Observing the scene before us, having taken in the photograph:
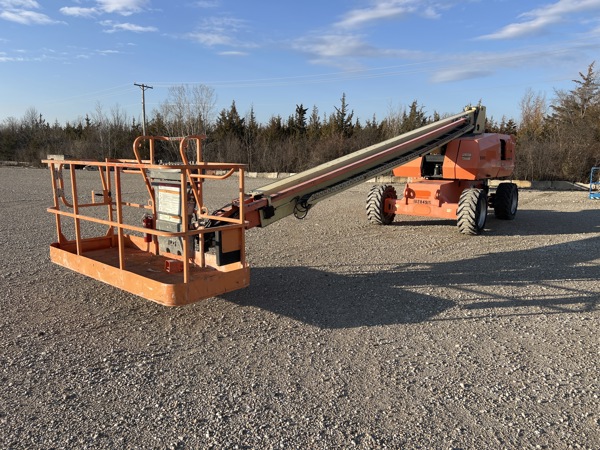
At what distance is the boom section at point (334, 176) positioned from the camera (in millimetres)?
5914

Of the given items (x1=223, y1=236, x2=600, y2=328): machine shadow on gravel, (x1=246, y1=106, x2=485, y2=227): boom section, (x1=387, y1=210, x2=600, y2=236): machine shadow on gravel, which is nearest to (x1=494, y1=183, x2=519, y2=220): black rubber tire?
(x1=387, y1=210, x2=600, y2=236): machine shadow on gravel

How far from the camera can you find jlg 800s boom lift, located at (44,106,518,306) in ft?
15.7

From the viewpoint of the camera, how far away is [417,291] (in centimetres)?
620

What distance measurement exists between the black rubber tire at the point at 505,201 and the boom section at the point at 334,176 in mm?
2664

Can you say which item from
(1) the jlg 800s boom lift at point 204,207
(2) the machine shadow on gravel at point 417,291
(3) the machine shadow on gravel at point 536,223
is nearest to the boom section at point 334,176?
(1) the jlg 800s boom lift at point 204,207

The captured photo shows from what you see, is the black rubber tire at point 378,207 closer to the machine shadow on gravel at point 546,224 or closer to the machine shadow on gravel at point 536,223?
the machine shadow on gravel at point 536,223

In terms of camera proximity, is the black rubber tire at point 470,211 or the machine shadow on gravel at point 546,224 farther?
the machine shadow on gravel at point 546,224

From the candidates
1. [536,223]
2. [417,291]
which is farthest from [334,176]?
[536,223]

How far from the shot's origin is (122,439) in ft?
9.96

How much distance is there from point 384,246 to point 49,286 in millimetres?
5636

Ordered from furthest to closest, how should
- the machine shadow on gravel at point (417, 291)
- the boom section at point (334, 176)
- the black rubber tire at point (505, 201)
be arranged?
the black rubber tire at point (505, 201)
the boom section at point (334, 176)
the machine shadow on gravel at point (417, 291)

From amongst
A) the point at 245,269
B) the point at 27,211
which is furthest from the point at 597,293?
the point at 27,211

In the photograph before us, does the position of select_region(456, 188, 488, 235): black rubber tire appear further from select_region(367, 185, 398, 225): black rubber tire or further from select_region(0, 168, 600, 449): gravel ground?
select_region(0, 168, 600, 449): gravel ground

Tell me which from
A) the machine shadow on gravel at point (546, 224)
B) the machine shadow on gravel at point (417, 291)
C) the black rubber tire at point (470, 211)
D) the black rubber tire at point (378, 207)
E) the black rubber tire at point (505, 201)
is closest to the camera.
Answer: the machine shadow on gravel at point (417, 291)
